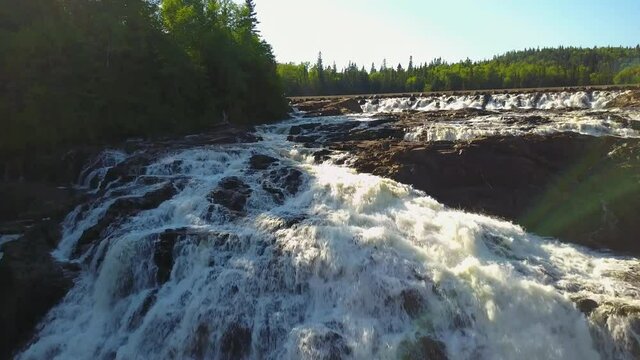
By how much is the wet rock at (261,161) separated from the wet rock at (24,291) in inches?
323

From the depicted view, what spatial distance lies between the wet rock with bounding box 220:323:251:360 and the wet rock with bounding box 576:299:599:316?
733 centimetres

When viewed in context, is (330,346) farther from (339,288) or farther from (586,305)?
(586,305)

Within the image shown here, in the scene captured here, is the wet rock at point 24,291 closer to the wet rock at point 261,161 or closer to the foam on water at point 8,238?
the foam on water at point 8,238

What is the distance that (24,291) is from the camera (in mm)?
14234

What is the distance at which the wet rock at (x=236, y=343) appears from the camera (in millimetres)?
11570

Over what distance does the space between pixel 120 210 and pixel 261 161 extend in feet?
20.6

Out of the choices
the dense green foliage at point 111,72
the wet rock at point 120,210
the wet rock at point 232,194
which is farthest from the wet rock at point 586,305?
the dense green foliage at point 111,72

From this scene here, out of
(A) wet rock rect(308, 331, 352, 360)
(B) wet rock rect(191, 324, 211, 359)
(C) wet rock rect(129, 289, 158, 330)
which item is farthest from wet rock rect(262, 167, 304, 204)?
(A) wet rock rect(308, 331, 352, 360)

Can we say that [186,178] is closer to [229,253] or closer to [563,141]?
[229,253]

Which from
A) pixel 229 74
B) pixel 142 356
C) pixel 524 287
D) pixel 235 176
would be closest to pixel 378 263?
pixel 524 287

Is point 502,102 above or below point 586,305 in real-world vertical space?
below

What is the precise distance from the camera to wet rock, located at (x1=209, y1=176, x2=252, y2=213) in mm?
17188

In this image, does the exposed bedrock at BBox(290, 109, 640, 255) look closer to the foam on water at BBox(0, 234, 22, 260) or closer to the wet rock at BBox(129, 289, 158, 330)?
the wet rock at BBox(129, 289, 158, 330)

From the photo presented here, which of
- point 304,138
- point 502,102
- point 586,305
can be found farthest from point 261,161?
point 502,102
